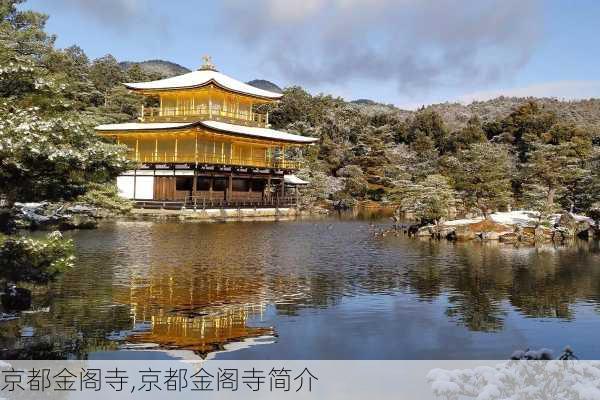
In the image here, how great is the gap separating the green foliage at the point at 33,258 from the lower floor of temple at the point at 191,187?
26.6 meters

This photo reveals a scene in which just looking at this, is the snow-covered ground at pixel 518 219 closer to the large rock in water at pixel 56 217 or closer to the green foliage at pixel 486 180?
the green foliage at pixel 486 180

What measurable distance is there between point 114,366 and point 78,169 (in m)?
3.45

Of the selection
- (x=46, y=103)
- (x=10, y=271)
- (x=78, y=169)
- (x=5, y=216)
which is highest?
Result: (x=46, y=103)

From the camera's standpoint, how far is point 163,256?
1881cm

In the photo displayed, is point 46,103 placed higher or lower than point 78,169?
higher

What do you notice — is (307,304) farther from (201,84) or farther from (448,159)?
(448,159)

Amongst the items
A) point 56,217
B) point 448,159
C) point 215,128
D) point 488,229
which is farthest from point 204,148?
point 488,229

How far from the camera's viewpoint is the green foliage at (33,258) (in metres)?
10.2

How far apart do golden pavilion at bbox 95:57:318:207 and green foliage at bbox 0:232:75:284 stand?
88.7ft

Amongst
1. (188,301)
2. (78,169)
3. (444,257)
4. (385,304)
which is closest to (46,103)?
(78,169)

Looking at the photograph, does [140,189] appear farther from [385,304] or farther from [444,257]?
[385,304]

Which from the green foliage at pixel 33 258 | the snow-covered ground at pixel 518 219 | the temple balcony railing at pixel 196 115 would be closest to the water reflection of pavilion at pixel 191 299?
the green foliage at pixel 33 258

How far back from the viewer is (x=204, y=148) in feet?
134

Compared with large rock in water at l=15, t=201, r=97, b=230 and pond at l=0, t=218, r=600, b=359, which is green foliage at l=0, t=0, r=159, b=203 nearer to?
pond at l=0, t=218, r=600, b=359
